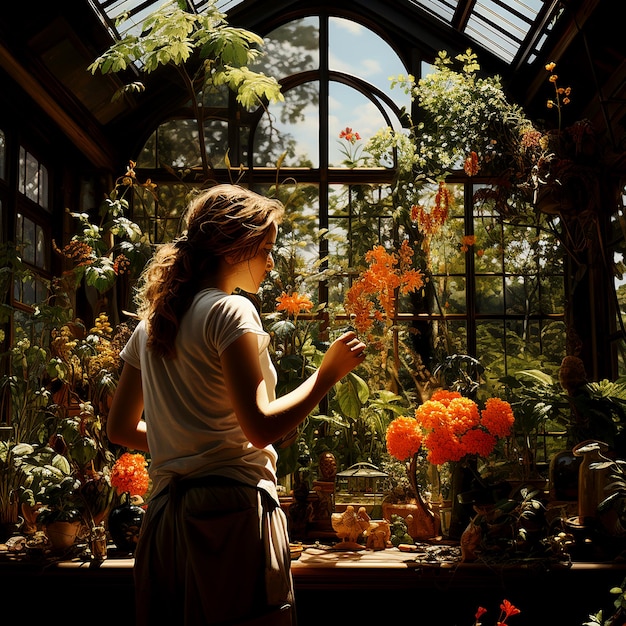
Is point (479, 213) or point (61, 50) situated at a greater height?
point (61, 50)

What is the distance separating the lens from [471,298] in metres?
6.20

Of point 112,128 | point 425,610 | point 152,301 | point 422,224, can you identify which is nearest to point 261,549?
point 152,301

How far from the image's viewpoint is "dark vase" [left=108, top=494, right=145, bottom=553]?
307 cm

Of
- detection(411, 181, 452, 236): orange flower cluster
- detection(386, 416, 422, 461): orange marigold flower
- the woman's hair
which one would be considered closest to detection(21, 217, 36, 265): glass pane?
detection(411, 181, 452, 236): orange flower cluster

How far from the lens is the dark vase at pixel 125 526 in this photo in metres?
3.07

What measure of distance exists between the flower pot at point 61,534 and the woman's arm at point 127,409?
1.58 m

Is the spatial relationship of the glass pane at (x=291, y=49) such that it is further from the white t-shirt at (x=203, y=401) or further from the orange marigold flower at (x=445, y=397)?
the white t-shirt at (x=203, y=401)

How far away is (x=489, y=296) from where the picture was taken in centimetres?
624

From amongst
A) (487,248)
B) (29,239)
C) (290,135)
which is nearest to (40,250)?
(29,239)

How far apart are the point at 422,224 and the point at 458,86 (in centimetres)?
111

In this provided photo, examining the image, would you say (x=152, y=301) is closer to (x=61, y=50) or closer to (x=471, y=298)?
(x=61, y=50)

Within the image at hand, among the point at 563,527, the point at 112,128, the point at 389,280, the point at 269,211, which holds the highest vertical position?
the point at 112,128

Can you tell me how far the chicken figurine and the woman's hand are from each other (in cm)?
194

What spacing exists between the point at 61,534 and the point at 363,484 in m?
1.50
